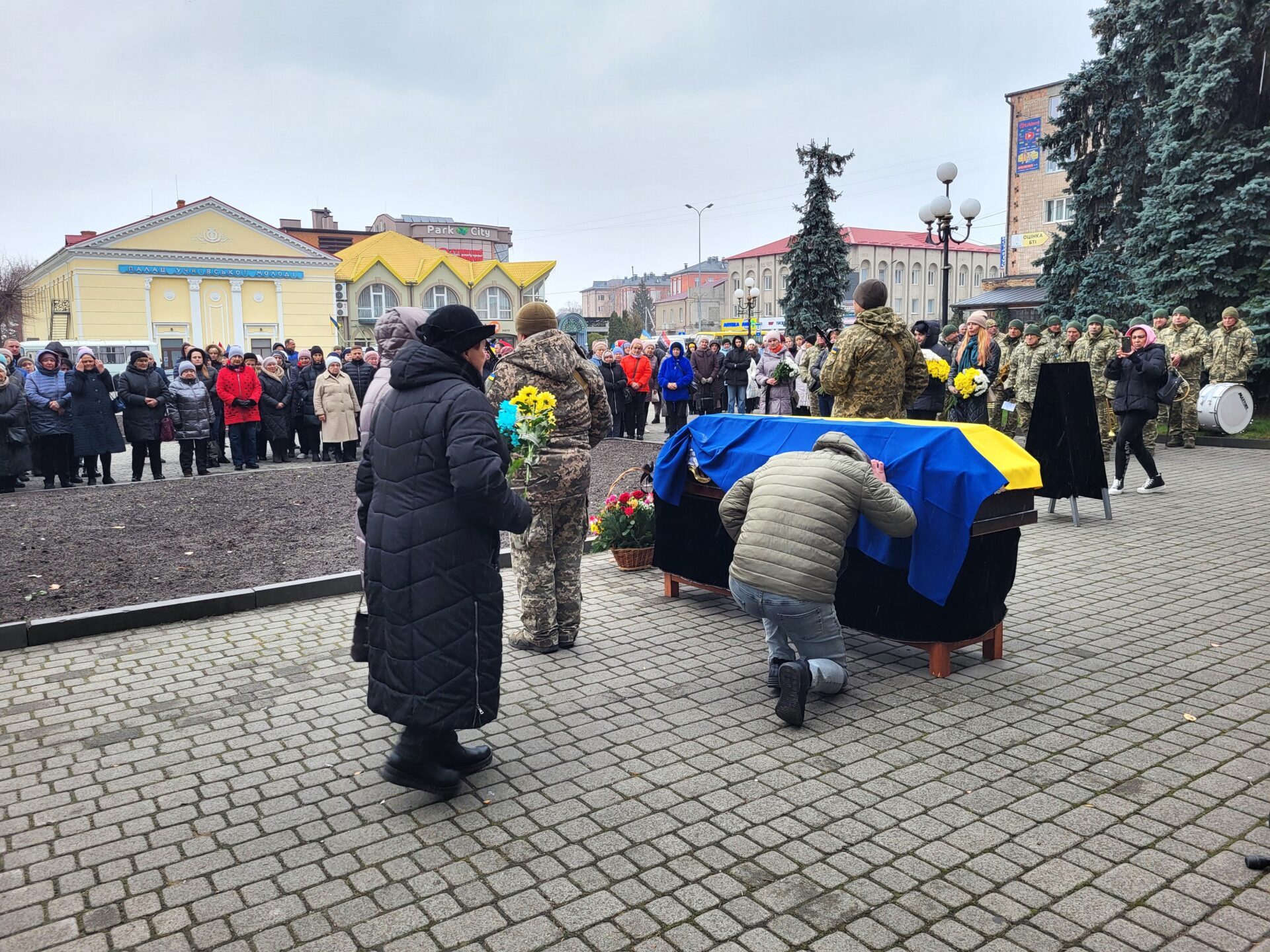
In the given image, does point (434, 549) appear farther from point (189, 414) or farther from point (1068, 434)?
point (189, 414)

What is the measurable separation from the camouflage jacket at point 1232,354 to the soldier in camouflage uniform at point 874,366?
1191cm

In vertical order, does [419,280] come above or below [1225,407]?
above

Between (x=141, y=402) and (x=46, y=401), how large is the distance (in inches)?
45.6

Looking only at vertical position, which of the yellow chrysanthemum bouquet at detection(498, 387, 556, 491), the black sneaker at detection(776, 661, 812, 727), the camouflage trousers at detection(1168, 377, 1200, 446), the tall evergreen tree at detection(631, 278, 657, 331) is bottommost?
the black sneaker at detection(776, 661, 812, 727)

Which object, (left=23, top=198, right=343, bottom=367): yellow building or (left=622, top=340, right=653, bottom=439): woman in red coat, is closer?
(left=622, top=340, right=653, bottom=439): woman in red coat

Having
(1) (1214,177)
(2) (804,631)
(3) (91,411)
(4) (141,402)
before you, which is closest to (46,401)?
(3) (91,411)

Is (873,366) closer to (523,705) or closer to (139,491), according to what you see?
(523,705)

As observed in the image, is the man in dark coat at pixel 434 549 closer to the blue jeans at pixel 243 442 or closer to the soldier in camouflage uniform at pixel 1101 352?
the blue jeans at pixel 243 442

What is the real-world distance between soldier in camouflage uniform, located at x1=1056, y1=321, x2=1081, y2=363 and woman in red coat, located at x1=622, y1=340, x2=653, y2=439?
7.96 m

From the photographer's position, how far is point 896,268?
103 m

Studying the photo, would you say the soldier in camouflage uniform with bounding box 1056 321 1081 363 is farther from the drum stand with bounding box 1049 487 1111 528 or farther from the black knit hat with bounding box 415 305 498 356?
the black knit hat with bounding box 415 305 498 356

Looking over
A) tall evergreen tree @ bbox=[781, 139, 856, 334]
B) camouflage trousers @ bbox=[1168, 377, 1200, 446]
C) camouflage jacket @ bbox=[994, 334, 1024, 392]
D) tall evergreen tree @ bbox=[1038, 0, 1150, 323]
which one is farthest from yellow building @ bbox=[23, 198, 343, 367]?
camouflage trousers @ bbox=[1168, 377, 1200, 446]

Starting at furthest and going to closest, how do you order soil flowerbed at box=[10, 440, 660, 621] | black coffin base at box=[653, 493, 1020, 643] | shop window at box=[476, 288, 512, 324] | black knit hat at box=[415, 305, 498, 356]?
shop window at box=[476, 288, 512, 324] < soil flowerbed at box=[10, 440, 660, 621] < black coffin base at box=[653, 493, 1020, 643] < black knit hat at box=[415, 305, 498, 356]

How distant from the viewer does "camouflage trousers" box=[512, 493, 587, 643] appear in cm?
581
